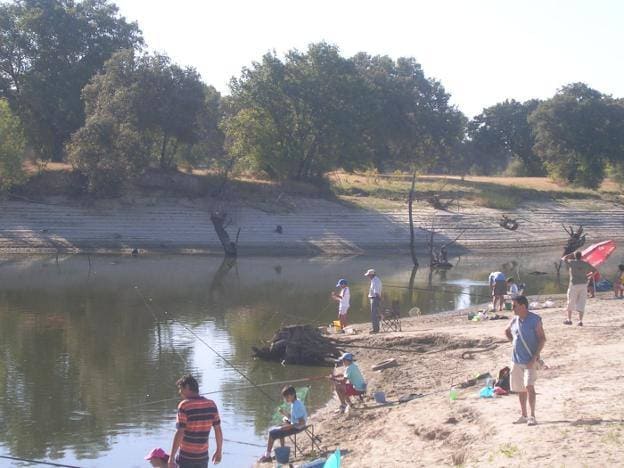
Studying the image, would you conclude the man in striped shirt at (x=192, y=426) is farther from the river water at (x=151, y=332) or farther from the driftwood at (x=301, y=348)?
the driftwood at (x=301, y=348)

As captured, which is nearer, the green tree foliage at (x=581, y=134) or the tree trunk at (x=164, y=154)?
the tree trunk at (x=164, y=154)

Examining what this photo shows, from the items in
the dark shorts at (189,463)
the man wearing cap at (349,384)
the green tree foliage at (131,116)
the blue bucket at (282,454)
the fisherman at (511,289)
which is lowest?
the blue bucket at (282,454)

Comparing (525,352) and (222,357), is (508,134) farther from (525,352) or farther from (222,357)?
(525,352)

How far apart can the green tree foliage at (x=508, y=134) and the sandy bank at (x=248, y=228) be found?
1247 inches

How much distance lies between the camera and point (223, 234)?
5581 centimetres

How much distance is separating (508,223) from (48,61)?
112 feet

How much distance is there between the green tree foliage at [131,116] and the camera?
56.3 meters

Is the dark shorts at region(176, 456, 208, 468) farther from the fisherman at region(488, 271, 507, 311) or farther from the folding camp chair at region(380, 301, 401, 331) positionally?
the fisherman at region(488, 271, 507, 311)

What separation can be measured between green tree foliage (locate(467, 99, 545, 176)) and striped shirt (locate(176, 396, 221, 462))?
3509 inches

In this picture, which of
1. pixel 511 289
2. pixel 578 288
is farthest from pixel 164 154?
pixel 578 288

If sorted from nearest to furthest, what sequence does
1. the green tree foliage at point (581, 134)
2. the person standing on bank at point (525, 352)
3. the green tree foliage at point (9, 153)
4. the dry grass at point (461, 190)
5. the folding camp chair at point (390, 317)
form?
the person standing on bank at point (525, 352) < the folding camp chair at point (390, 317) < the green tree foliage at point (9, 153) < the dry grass at point (461, 190) < the green tree foliage at point (581, 134)

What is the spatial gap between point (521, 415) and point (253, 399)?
24.4ft

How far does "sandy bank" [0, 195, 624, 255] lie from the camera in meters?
53.6

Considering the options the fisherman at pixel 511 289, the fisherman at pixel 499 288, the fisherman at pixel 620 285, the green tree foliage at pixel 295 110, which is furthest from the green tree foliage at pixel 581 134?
the fisherman at pixel 499 288
